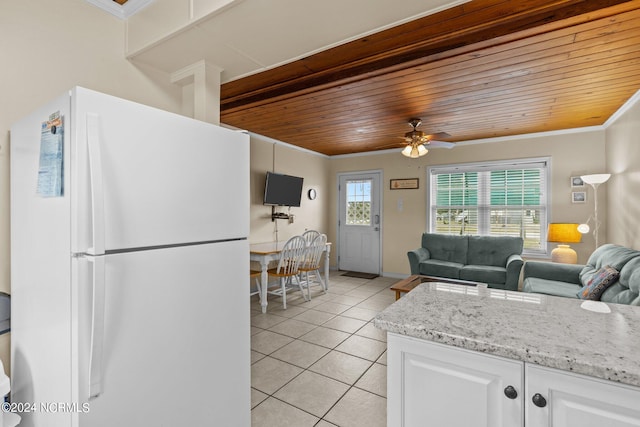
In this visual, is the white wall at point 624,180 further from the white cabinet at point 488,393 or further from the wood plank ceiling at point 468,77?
the white cabinet at point 488,393

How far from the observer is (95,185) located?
1036mm

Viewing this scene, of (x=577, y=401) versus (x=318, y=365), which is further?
(x=318, y=365)

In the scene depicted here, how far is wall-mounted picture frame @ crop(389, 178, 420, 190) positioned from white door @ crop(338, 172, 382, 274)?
1.02 ft

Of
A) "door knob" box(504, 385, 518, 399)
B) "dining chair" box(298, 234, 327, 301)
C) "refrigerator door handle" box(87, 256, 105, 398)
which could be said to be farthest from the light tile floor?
"door knob" box(504, 385, 518, 399)

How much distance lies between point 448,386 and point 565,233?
13.5ft

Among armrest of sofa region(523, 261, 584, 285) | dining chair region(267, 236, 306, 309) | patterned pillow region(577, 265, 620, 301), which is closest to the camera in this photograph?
patterned pillow region(577, 265, 620, 301)

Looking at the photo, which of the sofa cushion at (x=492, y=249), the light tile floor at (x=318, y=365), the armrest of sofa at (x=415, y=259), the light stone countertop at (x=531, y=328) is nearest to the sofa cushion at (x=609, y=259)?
the sofa cushion at (x=492, y=249)

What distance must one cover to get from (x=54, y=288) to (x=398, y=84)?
286 centimetres

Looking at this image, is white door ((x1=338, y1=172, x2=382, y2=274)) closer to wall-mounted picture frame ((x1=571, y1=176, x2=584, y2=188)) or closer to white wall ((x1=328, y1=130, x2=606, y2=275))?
white wall ((x1=328, y1=130, x2=606, y2=275))

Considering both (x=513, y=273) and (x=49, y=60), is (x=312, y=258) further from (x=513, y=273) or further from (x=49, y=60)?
(x=49, y=60)

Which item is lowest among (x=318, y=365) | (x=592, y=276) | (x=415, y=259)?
(x=318, y=365)

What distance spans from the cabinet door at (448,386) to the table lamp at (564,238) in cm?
405

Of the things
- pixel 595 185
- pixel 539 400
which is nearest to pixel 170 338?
pixel 539 400

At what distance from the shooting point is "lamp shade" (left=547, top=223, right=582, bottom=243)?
12.9ft
